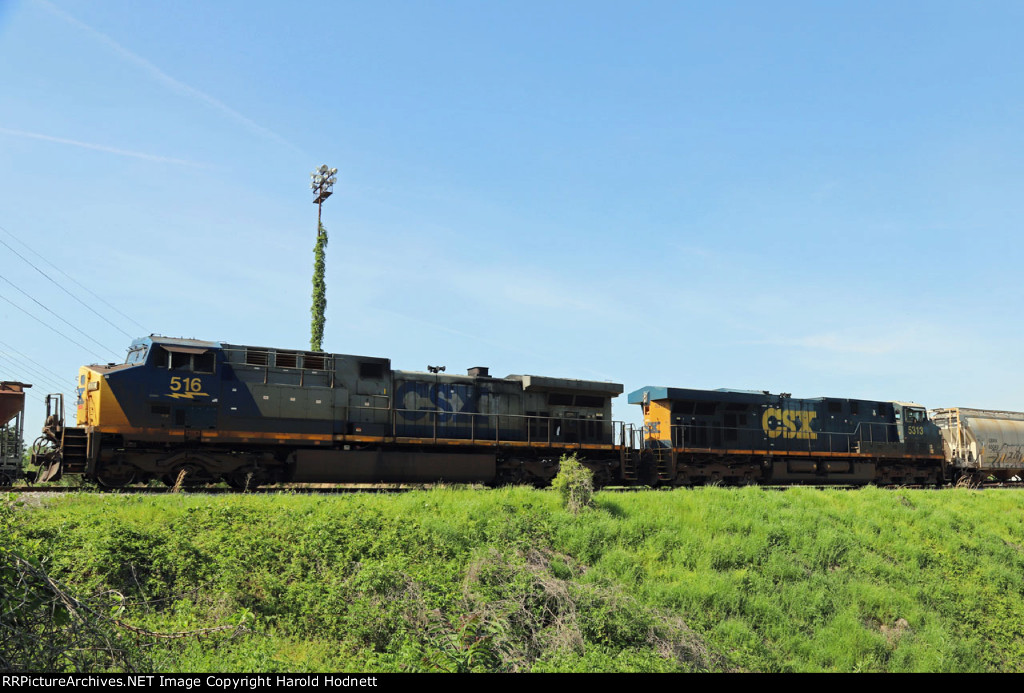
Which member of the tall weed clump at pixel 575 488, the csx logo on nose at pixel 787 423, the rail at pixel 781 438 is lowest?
the tall weed clump at pixel 575 488

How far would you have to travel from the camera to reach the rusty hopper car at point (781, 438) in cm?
2345

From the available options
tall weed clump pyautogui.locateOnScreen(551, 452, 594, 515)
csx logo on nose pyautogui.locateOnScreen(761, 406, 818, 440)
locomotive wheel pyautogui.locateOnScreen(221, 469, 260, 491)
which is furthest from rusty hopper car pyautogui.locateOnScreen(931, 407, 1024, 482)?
locomotive wheel pyautogui.locateOnScreen(221, 469, 260, 491)

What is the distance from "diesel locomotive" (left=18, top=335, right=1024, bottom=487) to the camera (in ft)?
53.3

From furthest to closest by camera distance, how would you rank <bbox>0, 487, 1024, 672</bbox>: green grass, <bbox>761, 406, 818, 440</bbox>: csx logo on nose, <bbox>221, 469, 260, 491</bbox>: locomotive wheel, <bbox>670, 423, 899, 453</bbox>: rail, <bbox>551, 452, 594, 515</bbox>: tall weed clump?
<bbox>761, 406, 818, 440</bbox>: csx logo on nose → <bbox>670, 423, 899, 453</bbox>: rail → <bbox>221, 469, 260, 491</bbox>: locomotive wheel → <bbox>551, 452, 594, 515</bbox>: tall weed clump → <bbox>0, 487, 1024, 672</bbox>: green grass

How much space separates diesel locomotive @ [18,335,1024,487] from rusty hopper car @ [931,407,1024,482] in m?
4.01

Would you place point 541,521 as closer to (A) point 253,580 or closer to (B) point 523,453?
(A) point 253,580

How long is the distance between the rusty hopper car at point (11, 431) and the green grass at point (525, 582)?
796 centimetres

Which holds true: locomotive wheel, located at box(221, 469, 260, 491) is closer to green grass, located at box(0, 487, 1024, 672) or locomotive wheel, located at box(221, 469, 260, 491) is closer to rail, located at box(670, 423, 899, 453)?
green grass, located at box(0, 487, 1024, 672)

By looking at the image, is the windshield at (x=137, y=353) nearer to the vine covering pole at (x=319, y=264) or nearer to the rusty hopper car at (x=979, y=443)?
the vine covering pole at (x=319, y=264)

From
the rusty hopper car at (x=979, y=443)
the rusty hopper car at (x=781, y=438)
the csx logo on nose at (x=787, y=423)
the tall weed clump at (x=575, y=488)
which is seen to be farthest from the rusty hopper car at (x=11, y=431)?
the rusty hopper car at (x=979, y=443)

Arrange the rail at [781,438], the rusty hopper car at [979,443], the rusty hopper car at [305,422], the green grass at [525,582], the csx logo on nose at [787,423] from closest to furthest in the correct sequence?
the green grass at [525,582] → the rusty hopper car at [305,422] → the rail at [781,438] → the csx logo on nose at [787,423] → the rusty hopper car at [979,443]

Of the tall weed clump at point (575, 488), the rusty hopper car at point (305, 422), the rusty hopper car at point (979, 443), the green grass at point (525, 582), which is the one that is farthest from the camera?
the rusty hopper car at point (979, 443)

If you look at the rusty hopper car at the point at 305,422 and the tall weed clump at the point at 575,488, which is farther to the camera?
the rusty hopper car at the point at 305,422

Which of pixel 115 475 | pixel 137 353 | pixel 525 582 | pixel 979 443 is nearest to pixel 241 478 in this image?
pixel 115 475
